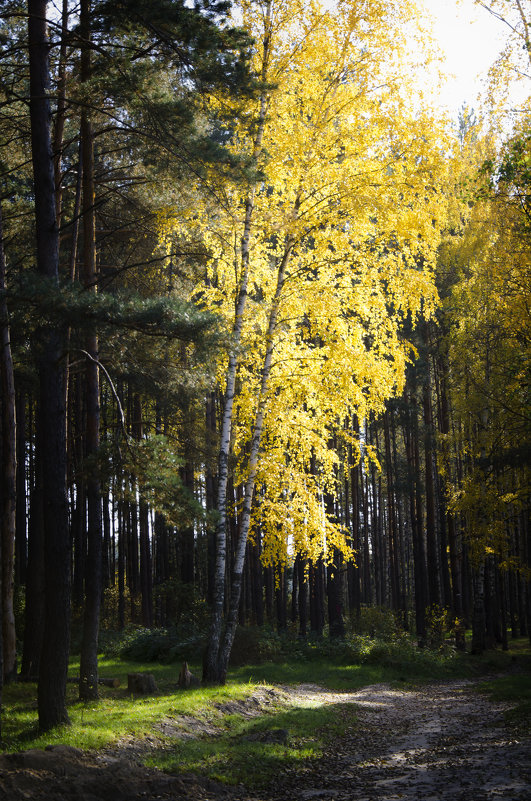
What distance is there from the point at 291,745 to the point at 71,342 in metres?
5.71

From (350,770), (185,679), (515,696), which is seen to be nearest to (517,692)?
(515,696)

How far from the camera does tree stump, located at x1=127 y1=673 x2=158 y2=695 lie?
11370 mm

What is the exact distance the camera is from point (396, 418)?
26.1 m

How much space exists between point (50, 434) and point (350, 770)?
5.25 metres

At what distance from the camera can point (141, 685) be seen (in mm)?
11422

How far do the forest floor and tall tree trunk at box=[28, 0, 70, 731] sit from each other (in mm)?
1211

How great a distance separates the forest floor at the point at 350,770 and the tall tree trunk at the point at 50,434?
3.97 ft

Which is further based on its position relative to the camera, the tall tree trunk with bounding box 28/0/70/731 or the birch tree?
the birch tree

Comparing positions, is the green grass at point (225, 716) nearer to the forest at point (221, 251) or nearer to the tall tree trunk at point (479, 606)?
the forest at point (221, 251)

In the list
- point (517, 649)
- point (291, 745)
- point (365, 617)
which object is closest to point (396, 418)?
point (365, 617)

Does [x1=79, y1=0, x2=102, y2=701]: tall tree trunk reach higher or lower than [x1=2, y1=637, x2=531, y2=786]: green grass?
higher

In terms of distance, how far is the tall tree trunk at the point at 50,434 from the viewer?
25.5 feet

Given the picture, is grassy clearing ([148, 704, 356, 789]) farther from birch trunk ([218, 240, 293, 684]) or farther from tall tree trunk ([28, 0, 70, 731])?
birch trunk ([218, 240, 293, 684])

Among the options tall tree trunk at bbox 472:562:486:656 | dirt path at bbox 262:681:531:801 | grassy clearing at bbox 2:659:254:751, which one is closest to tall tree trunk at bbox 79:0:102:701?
grassy clearing at bbox 2:659:254:751
